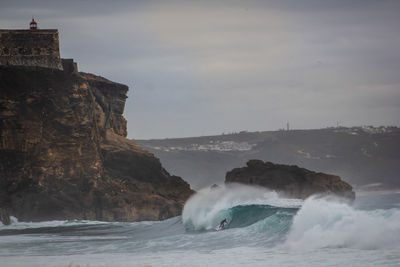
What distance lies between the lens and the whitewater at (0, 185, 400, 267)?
21109mm

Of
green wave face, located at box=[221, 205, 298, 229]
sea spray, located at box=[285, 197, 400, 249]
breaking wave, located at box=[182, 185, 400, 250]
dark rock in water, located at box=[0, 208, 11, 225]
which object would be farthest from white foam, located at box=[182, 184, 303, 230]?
dark rock in water, located at box=[0, 208, 11, 225]

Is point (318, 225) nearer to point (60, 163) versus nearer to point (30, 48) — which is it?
point (60, 163)

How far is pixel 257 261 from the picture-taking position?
21.3 m

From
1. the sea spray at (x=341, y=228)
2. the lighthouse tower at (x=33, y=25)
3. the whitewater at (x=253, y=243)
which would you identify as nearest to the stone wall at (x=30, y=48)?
the lighthouse tower at (x=33, y=25)

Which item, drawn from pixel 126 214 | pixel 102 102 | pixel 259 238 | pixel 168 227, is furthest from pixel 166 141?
pixel 259 238

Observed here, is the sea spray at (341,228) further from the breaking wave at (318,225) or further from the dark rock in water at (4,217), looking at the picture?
the dark rock in water at (4,217)

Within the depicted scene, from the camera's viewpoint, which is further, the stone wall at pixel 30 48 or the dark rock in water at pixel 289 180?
the stone wall at pixel 30 48

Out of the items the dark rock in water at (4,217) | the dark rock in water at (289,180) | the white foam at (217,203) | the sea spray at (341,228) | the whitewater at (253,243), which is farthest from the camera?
the dark rock in water at (289,180)

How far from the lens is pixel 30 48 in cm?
6128

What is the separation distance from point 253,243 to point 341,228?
160 inches

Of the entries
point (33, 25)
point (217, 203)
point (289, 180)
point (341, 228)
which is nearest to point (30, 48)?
point (33, 25)

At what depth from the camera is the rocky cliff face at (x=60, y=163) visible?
51688mm

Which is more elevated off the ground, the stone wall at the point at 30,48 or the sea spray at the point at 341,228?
the stone wall at the point at 30,48

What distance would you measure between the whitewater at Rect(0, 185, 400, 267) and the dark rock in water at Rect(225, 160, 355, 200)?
68.7 ft
